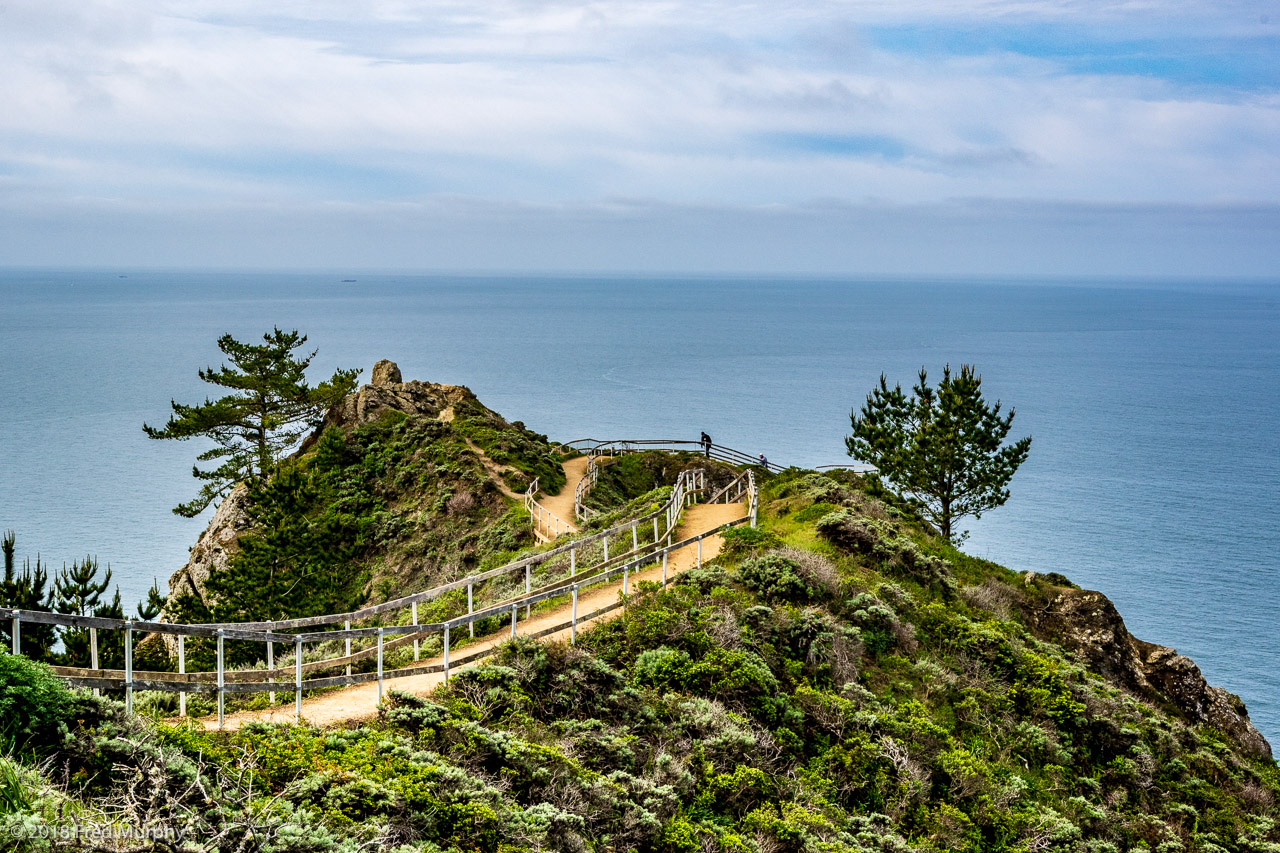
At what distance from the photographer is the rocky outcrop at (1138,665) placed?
82.8 ft

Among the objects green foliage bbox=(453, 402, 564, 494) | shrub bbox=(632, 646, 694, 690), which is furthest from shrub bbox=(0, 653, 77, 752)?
green foliage bbox=(453, 402, 564, 494)

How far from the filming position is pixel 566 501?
3997 centimetres

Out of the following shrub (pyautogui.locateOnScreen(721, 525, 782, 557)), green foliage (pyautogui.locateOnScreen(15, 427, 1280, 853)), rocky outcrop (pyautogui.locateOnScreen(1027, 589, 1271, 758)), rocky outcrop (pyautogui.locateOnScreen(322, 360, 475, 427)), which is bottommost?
rocky outcrop (pyautogui.locateOnScreen(1027, 589, 1271, 758))

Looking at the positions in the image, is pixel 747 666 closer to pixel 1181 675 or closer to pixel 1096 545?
pixel 1181 675

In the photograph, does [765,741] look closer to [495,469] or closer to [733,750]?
[733,750]

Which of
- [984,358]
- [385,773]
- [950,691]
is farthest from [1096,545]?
[984,358]

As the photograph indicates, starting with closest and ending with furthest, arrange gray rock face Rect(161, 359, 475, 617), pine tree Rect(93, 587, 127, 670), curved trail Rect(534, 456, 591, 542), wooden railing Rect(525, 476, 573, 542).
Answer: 1. pine tree Rect(93, 587, 127, 670)
2. wooden railing Rect(525, 476, 573, 542)
3. curved trail Rect(534, 456, 591, 542)
4. gray rock face Rect(161, 359, 475, 617)

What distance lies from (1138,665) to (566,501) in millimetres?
21821

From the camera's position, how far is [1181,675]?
25.9 metres

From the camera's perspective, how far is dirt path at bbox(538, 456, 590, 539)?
3272cm

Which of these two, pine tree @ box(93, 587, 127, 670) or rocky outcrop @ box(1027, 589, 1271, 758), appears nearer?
pine tree @ box(93, 587, 127, 670)

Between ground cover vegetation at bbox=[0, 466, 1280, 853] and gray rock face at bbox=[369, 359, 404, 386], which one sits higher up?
gray rock face at bbox=[369, 359, 404, 386]

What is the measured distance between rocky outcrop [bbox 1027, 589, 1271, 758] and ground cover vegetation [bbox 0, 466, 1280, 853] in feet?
5.52

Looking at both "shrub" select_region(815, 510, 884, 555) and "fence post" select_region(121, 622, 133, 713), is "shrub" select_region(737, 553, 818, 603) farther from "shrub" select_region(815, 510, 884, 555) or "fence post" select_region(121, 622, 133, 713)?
"fence post" select_region(121, 622, 133, 713)
